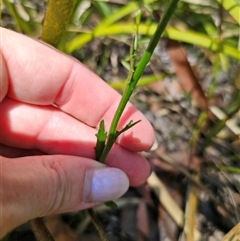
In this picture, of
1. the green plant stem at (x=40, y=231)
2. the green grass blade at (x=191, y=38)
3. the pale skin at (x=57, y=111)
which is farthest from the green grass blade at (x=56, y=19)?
the green plant stem at (x=40, y=231)

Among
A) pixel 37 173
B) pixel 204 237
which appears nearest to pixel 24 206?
pixel 37 173

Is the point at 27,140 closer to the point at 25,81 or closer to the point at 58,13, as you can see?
the point at 25,81

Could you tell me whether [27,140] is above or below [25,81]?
below

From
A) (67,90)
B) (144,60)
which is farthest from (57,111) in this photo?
(144,60)

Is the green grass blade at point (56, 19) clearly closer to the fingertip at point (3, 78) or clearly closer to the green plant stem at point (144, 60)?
the fingertip at point (3, 78)

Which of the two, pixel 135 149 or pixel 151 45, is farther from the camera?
pixel 135 149

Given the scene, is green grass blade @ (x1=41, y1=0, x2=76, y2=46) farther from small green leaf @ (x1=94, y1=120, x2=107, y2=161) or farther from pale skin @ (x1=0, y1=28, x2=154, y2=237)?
small green leaf @ (x1=94, y1=120, x2=107, y2=161)
